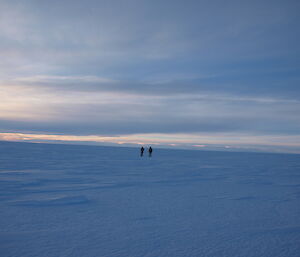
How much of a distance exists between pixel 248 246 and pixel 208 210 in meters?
2.49

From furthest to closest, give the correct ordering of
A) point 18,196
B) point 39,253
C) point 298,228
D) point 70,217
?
point 18,196, point 70,217, point 298,228, point 39,253

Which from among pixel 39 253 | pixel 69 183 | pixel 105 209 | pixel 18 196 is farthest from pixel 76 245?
pixel 69 183

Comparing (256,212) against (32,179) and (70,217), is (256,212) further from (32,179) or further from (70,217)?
(32,179)

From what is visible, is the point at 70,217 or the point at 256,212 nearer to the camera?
the point at 70,217

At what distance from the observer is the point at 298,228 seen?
6461 millimetres

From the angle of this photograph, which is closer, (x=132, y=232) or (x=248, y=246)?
(x=248, y=246)

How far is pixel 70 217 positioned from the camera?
6.97 meters

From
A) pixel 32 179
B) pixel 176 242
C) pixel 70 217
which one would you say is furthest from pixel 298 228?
pixel 32 179

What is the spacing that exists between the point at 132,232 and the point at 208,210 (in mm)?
2883

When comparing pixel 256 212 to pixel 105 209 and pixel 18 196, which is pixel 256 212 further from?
pixel 18 196

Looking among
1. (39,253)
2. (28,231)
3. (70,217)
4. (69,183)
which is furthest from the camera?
(69,183)

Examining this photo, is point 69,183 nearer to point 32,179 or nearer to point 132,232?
point 32,179

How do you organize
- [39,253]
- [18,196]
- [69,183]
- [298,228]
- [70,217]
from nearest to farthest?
1. [39,253]
2. [298,228]
3. [70,217]
4. [18,196]
5. [69,183]

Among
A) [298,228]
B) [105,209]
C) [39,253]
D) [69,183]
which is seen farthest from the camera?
[69,183]
